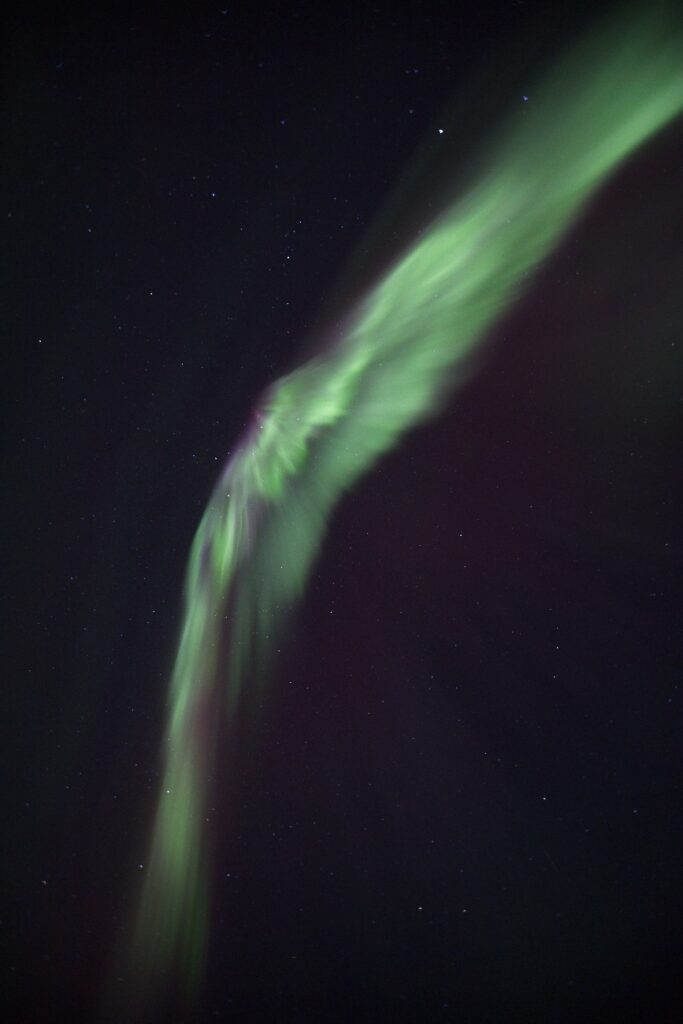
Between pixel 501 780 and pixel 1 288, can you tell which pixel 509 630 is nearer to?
pixel 501 780

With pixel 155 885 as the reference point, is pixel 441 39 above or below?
above

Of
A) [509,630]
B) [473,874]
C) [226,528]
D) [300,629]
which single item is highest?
[226,528]

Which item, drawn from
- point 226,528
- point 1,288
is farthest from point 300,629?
point 1,288
